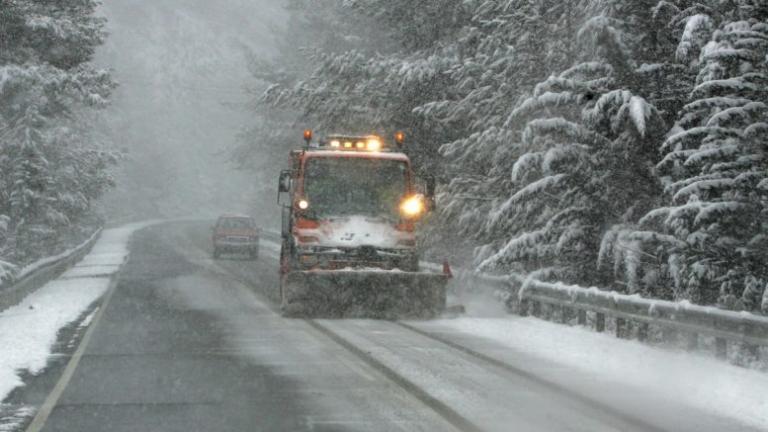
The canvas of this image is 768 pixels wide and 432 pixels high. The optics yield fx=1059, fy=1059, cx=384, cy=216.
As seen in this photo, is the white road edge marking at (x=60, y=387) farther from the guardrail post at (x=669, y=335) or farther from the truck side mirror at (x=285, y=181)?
the guardrail post at (x=669, y=335)

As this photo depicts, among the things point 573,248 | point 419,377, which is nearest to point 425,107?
point 573,248

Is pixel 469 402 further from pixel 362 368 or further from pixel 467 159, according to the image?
pixel 467 159

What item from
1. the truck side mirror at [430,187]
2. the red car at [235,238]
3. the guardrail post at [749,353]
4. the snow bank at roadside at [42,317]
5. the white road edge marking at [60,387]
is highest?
the truck side mirror at [430,187]

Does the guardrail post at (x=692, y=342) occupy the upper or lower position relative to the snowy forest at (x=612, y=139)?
lower

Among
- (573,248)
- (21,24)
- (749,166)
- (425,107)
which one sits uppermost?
(21,24)

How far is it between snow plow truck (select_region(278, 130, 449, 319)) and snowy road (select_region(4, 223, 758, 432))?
83 centimetres

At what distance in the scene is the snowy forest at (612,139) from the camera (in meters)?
14.8

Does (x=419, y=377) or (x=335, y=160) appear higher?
(x=335, y=160)

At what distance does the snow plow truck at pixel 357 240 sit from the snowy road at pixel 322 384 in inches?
32.7

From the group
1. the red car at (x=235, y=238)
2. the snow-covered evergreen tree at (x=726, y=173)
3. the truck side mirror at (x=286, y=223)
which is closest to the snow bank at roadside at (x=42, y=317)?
the truck side mirror at (x=286, y=223)

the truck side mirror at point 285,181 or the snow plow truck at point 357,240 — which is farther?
the truck side mirror at point 285,181

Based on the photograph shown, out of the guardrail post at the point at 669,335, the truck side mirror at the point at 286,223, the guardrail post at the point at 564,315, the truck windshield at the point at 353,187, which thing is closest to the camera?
the guardrail post at the point at 669,335

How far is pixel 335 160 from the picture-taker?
1919 cm

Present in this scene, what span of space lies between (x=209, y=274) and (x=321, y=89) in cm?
683
